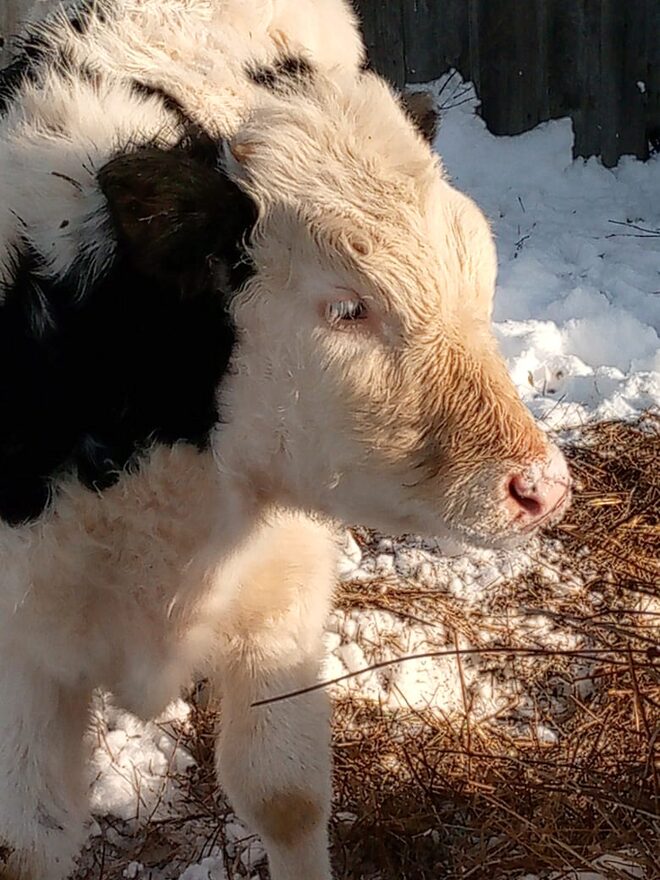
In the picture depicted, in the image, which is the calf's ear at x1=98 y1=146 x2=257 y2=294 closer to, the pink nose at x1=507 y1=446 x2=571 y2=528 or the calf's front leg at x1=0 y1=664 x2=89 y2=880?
the pink nose at x1=507 y1=446 x2=571 y2=528

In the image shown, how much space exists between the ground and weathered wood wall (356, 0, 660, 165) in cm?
255

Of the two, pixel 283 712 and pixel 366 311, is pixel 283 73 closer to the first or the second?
pixel 366 311

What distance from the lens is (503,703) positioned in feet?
11.5

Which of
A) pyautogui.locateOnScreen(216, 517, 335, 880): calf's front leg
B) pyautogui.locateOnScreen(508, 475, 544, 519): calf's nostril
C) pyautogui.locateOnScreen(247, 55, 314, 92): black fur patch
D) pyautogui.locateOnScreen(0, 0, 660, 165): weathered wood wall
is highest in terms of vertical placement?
pyautogui.locateOnScreen(247, 55, 314, 92): black fur patch

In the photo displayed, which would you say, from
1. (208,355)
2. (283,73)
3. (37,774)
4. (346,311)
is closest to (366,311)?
(346,311)

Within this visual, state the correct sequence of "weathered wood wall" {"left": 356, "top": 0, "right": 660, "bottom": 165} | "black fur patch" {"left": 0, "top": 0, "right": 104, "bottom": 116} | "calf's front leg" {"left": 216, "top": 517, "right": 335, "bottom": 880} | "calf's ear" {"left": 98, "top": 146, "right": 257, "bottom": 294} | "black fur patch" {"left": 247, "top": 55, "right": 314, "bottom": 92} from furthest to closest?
"weathered wood wall" {"left": 356, "top": 0, "right": 660, "bottom": 165} < "calf's front leg" {"left": 216, "top": 517, "right": 335, "bottom": 880} < "black fur patch" {"left": 0, "top": 0, "right": 104, "bottom": 116} < "black fur patch" {"left": 247, "top": 55, "right": 314, "bottom": 92} < "calf's ear" {"left": 98, "top": 146, "right": 257, "bottom": 294}

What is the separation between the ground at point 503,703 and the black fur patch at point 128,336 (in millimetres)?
628

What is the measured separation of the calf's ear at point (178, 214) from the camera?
1.93 metres

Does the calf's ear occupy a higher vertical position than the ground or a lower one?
higher

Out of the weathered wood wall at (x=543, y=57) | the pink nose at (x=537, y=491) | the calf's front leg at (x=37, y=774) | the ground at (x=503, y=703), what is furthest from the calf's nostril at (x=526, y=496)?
the weathered wood wall at (x=543, y=57)

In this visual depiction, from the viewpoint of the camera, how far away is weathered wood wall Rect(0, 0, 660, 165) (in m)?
7.35

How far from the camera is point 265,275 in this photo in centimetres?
205

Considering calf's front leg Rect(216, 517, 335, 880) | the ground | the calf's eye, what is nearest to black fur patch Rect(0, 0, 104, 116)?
the calf's eye

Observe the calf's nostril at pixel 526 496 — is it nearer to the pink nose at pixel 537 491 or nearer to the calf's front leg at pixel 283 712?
the pink nose at pixel 537 491
